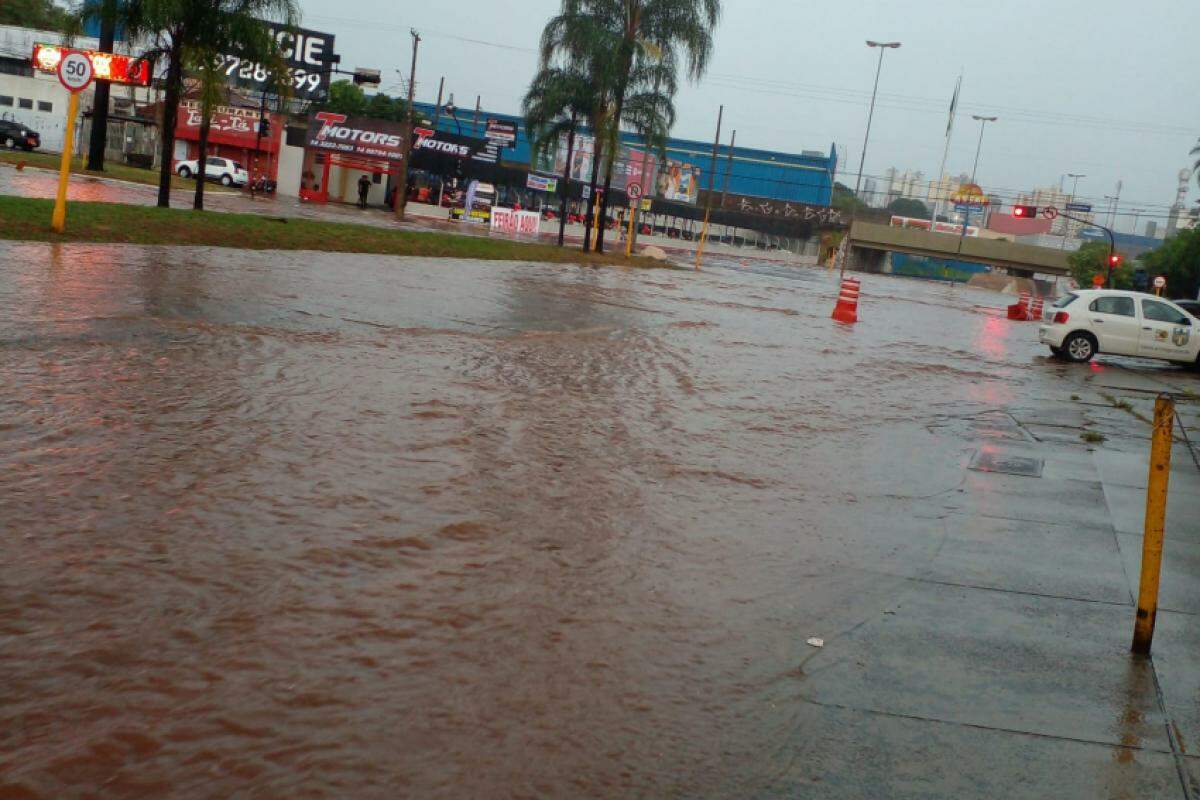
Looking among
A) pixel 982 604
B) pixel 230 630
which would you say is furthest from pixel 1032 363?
pixel 230 630

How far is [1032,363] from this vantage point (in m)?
22.9

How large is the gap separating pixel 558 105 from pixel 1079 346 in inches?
1037

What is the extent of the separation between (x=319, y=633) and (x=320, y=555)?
1.05 m

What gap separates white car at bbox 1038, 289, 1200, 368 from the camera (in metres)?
23.3

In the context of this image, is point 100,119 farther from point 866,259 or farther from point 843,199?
point 843,199

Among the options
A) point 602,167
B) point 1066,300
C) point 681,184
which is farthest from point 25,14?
point 1066,300

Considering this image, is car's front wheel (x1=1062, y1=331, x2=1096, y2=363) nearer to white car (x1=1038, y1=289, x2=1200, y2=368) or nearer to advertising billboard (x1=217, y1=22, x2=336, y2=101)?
white car (x1=1038, y1=289, x2=1200, y2=368)

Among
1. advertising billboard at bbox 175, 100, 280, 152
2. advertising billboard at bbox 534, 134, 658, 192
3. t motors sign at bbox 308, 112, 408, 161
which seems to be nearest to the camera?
t motors sign at bbox 308, 112, 408, 161

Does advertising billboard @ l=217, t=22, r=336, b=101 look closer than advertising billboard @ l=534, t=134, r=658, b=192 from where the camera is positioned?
Yes

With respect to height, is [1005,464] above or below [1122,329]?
below

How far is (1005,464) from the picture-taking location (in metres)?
10.9

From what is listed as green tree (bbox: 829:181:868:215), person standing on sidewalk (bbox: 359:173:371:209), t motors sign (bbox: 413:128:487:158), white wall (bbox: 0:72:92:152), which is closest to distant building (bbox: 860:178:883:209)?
green tree (bbox: 829:181:868:215)

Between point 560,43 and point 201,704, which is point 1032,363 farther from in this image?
point 560,43

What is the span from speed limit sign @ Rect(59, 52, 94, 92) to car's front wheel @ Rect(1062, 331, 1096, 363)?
60.7 feet
